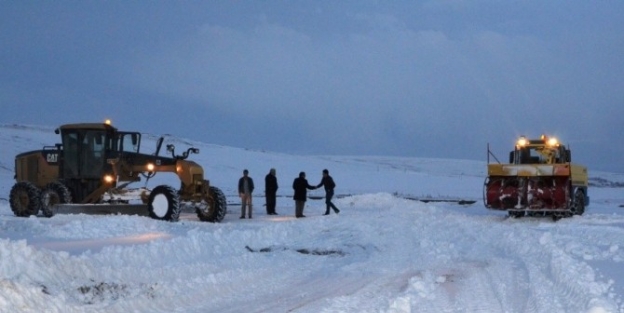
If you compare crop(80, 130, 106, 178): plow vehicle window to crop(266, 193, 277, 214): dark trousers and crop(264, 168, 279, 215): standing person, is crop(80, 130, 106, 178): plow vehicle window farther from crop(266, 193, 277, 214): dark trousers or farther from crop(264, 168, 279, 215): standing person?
crop(266, 193, 277, 214): dark trousers

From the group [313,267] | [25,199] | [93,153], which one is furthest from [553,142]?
[25,199]

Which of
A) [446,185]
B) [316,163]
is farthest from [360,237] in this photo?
[316,163]

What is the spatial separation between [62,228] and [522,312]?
445 inches

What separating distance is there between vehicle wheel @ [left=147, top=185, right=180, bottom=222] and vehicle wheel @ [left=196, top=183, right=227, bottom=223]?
1.47 meters

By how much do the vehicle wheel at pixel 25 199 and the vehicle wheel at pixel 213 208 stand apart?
15.2 ft

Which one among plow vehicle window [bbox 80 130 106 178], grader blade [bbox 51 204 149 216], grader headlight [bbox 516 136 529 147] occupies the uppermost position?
grader headlight [bbox 516 136 529 147]

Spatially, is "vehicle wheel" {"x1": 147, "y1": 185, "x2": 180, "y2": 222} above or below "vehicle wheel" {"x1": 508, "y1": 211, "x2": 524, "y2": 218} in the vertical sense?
above

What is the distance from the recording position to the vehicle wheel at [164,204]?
67.2ft

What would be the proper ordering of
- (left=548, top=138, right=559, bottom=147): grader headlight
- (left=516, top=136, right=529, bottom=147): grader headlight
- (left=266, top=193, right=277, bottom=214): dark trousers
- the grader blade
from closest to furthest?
the grader blade
(left=266, top=193, right=277, bottom=214): dark trousers
(left=548, top=138, right=559, bottom=147): grader headlight
(left=516, top=136, right=529, bottom=147): grader headlight

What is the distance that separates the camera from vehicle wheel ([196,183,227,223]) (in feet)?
71.8

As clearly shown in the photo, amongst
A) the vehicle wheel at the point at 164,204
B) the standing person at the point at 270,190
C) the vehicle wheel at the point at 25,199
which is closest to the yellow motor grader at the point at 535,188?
the standing person at the point at 270,190

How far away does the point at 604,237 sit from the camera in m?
16.5

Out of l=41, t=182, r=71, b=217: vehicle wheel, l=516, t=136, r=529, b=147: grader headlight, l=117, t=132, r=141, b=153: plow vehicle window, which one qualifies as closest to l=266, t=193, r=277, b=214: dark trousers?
l=117, t=132, r=141, b=153: plow vehicle window

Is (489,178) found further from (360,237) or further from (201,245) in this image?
(201,245)
